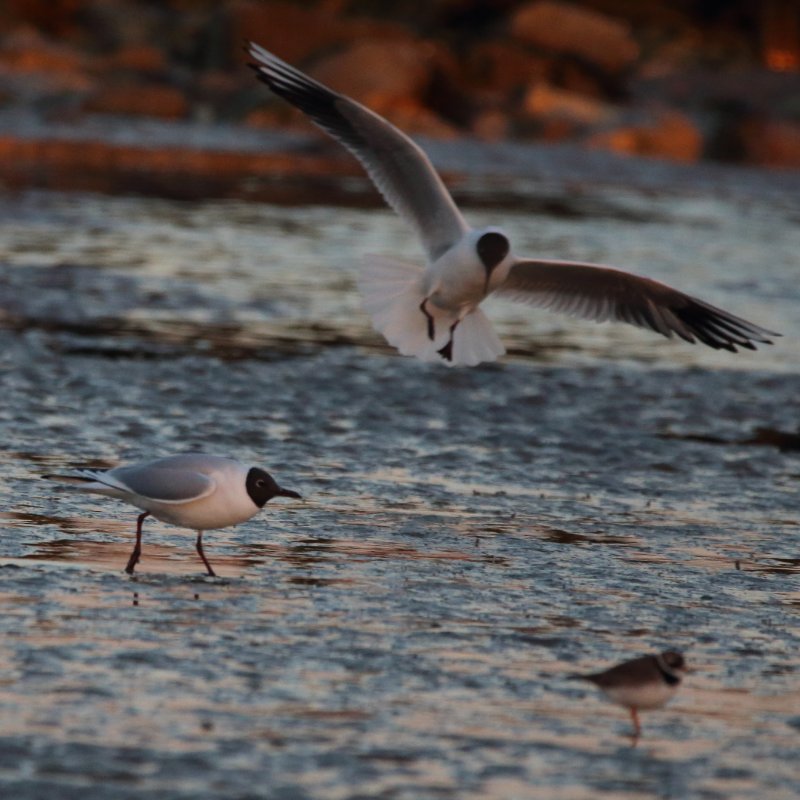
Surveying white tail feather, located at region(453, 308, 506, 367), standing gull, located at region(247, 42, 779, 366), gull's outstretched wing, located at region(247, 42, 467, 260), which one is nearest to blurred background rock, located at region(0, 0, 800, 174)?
gull's outstretched wing, located at region(247, 42, 467, 260)

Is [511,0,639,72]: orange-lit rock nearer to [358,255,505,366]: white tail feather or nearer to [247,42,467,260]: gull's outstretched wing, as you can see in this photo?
[247,42,467,260]: gull's outstretched wing

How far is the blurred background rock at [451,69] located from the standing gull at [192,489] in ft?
75.1

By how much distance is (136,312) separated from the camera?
15.8 meters

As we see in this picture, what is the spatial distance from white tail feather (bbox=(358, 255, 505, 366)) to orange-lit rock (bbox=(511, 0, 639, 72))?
1207 inches

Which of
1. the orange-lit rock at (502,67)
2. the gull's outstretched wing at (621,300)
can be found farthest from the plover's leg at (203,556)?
the orange-lit rock at (502,67)

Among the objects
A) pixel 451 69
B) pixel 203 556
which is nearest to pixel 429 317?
pixel 203 556

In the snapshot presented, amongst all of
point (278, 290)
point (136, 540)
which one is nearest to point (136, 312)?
point (278, 290)

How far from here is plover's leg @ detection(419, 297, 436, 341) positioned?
10766mm

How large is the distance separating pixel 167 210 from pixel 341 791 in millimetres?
18269

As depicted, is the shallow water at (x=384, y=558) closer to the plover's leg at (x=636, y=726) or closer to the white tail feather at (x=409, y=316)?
the plover's leg at (x=636, y=726)

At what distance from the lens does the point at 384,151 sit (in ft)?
35.3

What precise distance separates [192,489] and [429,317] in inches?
129

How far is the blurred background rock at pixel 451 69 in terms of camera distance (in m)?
34.0

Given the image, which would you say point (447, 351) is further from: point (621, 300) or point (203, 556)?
point (203, 556)
